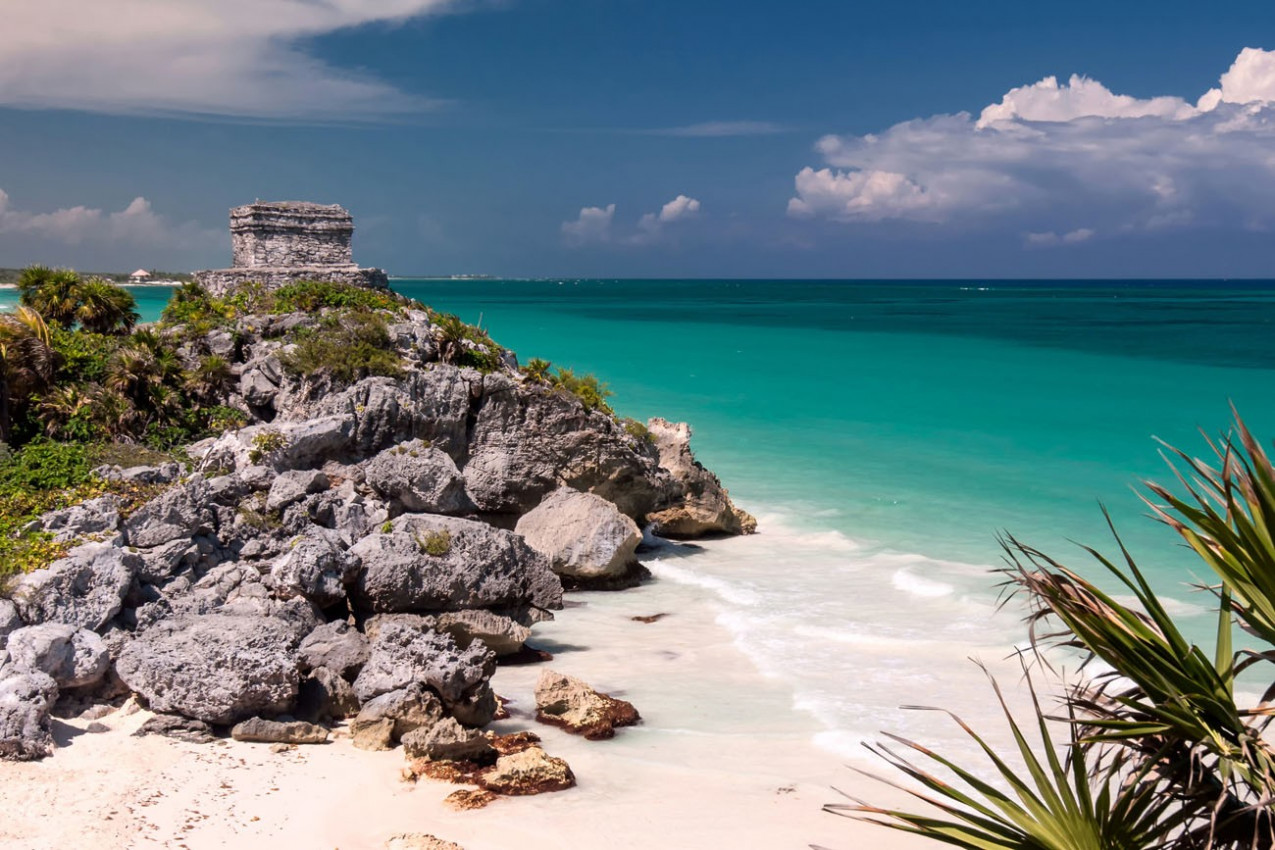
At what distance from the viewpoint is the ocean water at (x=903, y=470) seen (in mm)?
11008

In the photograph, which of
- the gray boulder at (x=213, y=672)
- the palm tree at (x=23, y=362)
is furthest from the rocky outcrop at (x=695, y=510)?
the palm tree at (x=23, y=362)

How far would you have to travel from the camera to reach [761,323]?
7669cm

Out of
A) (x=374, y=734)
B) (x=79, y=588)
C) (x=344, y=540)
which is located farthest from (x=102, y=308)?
(x=374, y=734)

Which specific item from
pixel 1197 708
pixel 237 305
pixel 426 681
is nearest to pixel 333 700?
pixel 426 681

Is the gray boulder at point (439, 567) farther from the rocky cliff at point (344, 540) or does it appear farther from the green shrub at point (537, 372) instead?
the green shrub at point (537, 372)

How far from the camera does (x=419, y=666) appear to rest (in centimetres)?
840

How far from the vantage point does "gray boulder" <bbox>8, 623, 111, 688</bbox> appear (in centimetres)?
784

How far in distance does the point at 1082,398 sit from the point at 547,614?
93.1ft

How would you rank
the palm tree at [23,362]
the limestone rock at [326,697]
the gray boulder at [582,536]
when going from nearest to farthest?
the limestone rock at [326,697] → the gray boulder at [582,536] → the palm tree at [23,362]

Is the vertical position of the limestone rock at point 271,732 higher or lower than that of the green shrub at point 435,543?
lower

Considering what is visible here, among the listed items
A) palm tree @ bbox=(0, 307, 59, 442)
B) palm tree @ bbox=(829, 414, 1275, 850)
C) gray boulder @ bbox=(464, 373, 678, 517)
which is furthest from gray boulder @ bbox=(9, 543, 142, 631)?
Result: palm tree @ bbox=(829, 414, 1275, 850)

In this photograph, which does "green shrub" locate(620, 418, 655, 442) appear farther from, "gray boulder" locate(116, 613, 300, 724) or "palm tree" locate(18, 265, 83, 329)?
"palm tree" locate(18, 265, 83, 329)

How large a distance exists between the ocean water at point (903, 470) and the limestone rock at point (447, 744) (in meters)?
2.66

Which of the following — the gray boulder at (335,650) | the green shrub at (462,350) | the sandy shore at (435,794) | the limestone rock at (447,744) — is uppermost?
the green shrub at (462,350)
